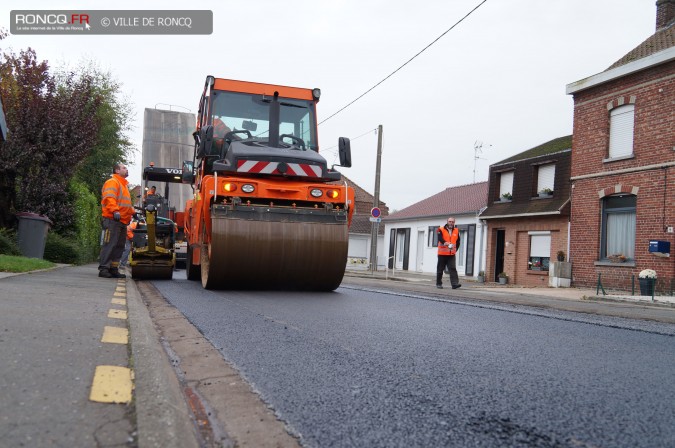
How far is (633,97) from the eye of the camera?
1750 centimetres

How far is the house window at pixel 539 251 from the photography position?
2169 centimetres

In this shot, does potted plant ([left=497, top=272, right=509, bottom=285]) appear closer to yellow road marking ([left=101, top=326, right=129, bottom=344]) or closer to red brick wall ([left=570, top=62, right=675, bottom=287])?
red brick wall ([left=570, top=62, right=675, bottom=287])

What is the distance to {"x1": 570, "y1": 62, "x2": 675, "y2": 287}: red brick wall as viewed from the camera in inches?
640

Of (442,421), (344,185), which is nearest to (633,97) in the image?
(344,185)

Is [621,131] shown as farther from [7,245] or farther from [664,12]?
[7,245]

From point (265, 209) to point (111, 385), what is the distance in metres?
5.25

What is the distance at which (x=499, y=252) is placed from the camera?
25031mm

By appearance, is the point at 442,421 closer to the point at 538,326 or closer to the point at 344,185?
the point at 538,326

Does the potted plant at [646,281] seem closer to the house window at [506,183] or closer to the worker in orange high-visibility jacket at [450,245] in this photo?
the worker in orange high-visibility jacket at [450,245]

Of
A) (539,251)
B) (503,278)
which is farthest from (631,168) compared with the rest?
(503,278)

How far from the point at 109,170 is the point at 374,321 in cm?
2548

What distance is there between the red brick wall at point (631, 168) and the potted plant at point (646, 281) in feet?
3.28

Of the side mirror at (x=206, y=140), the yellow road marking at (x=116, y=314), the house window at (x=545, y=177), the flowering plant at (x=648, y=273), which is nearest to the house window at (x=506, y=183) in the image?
the house window at (x=545, y=177)

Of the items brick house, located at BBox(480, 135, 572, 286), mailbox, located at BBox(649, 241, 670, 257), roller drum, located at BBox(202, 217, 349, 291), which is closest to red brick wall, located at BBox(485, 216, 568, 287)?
brick house, located at BBox(480, 135, 572, 286)
